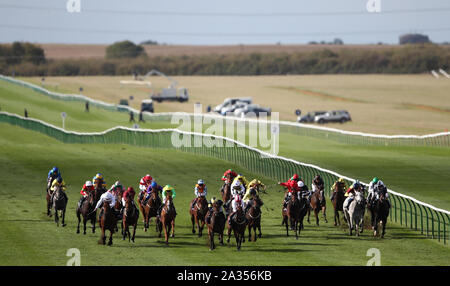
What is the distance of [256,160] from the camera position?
126ft

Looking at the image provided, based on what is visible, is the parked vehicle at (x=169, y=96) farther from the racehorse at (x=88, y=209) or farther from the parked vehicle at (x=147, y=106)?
the racehorse at (x=88, y=209)

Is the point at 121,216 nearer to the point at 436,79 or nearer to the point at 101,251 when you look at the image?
the point at 101,251

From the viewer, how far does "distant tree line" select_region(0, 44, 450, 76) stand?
12888 cm

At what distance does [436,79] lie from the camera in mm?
117375

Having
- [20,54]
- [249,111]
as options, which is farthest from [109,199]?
[20,54]

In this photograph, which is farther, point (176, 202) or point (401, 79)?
point (401, 79)

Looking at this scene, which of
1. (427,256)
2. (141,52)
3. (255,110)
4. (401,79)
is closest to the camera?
(427,256)

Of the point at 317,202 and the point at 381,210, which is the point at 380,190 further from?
the point at 317,202

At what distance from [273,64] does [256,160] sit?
10432cm

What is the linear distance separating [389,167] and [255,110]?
131 ft

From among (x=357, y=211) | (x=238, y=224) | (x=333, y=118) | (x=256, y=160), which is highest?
(x=238, y=224)

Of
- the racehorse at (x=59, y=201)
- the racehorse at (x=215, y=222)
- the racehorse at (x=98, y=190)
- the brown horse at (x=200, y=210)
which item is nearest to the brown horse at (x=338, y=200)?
the brown horse at (x=200, y=210)

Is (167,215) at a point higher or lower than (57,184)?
lower

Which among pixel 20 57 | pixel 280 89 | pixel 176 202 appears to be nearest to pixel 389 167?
pixel 176 202
